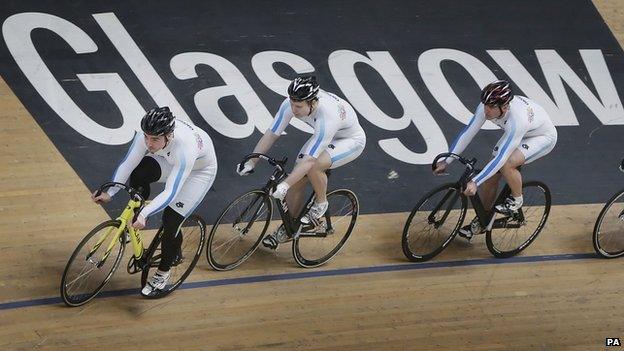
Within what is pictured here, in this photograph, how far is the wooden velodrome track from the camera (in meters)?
6.63

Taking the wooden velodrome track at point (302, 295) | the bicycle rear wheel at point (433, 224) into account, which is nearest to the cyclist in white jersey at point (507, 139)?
the bicycle rear wheel at point (433, 224)

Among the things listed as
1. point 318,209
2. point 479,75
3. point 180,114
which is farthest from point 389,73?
point 318,209

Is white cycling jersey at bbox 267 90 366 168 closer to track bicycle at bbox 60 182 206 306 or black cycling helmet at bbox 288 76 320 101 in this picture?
black cycling helmet at bbox 288 76 320 101

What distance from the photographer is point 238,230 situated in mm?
7438

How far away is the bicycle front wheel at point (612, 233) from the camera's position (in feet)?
27.1

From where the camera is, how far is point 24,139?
825cm

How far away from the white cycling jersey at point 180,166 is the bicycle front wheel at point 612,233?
317 centimetres

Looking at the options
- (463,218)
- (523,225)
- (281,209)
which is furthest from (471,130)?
(281,209)

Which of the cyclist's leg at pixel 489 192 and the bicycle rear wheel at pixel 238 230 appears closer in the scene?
the bicycle rear wheel at pixel 238 230

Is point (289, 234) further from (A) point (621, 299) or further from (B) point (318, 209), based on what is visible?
(A) point (621, 299)

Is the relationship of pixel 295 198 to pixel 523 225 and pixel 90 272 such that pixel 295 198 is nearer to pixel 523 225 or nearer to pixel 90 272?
pixel 90 272

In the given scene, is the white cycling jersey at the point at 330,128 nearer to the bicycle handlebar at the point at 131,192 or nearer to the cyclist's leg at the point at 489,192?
the cyclist's leg at the point at 489,192

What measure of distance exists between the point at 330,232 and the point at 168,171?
56.5 inches

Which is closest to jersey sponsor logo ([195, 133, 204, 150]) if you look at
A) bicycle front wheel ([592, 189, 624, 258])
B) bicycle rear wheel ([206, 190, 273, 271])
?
bicycle rear wheel ([206, 190, 273, 271])
